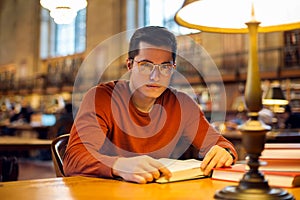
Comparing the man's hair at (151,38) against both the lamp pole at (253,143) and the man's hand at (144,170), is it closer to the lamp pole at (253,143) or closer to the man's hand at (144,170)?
the man's hand at (144,170)

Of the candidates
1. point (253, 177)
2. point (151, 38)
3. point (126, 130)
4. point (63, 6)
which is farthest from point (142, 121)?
point (63, 6)

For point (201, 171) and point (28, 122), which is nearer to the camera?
point (201, 171)

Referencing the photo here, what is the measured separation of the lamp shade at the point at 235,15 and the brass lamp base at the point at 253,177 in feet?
1.61

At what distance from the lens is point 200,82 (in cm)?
1090

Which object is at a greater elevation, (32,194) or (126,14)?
(126,14)

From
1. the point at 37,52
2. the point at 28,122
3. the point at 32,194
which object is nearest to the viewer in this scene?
the point at 32,194

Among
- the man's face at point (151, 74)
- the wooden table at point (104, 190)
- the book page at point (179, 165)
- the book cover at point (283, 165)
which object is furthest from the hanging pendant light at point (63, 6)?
the book cover at point (283, 165)

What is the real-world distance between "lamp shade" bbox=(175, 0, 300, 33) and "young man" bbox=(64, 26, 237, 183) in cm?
26

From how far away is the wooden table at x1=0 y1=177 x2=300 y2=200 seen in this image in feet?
3.45

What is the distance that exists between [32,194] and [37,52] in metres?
17.1

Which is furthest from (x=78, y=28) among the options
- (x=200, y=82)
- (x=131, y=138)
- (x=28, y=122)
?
(x=131, y=138)

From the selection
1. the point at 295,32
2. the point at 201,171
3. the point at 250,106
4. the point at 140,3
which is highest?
the point at 140,3

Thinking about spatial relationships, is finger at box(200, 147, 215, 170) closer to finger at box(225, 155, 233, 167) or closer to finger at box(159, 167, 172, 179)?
finger at box(225, 155, 233, 167)

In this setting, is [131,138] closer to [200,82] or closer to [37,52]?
[200,82]
